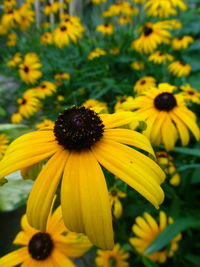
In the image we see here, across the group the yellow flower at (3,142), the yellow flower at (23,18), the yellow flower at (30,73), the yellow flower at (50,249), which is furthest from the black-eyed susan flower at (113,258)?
the yellow flower at (23,18)

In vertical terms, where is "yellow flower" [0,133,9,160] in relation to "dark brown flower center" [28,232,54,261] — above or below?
above

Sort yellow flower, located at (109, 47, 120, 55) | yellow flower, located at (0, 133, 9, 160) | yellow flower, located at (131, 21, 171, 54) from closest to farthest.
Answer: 1. yellow flower, located at (0, 133, 9, 160)
2. yellow flower, located at (131, 21, 171, 54)
3. yellow flower, located at (109, 47, 120, 55)

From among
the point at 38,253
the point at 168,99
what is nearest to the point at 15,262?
the point at 38,253

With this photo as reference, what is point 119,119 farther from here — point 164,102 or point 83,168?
point 164,102

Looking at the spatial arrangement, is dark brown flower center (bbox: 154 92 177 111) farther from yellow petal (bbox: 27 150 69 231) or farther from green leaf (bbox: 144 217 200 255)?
yellow petal (bbox: 27 150 69 231)

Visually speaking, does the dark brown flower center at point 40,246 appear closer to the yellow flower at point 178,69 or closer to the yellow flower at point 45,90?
the yellow flower at point 45,90

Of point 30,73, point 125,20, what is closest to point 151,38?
point 30,73

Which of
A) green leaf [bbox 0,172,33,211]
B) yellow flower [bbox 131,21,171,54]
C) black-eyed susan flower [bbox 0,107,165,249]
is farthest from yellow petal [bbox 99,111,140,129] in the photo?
yellow flower [bbox 131,21,171,54]
